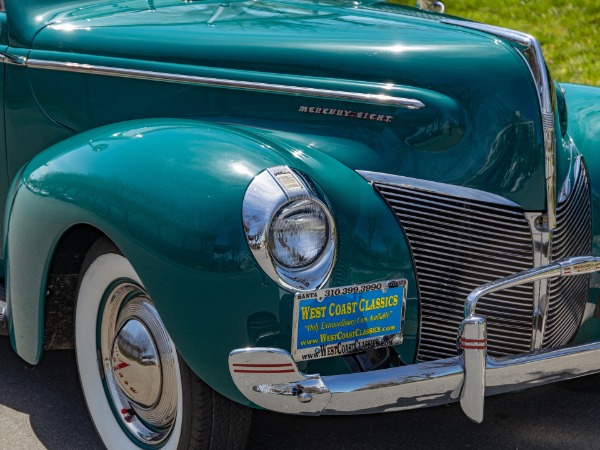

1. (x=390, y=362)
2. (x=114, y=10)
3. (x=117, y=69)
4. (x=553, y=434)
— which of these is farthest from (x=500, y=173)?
(x=114, y=10)

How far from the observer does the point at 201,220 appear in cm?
239

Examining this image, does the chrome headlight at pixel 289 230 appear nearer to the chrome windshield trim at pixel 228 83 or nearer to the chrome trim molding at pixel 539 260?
the chrome windshield trim at pixel 228 83

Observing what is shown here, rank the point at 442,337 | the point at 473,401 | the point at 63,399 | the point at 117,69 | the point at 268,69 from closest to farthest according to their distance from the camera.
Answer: the point at 473,401, the point at 442,337, the point at 268,69, the point at 117,69, the point at 63,399

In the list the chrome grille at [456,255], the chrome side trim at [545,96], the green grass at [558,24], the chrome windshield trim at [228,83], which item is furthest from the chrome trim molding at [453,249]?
the green grass at [558,24]

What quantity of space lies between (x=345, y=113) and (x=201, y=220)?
62cm

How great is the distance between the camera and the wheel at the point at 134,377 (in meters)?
2.55

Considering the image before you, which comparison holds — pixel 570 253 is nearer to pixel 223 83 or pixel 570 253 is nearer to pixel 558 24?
pixel 223 83

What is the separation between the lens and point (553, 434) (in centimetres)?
312

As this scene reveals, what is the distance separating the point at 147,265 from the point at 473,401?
907 millimetres

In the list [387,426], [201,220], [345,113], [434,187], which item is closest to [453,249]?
[434,187]

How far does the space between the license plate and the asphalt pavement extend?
691 mm

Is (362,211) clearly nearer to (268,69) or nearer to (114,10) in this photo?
(268,69)

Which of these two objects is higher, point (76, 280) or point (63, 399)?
point (76, 280)

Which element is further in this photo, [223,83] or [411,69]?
[223,83]
